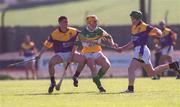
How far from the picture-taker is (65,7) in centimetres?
6869

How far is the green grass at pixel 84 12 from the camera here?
2094 inches

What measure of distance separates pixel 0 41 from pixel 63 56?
20.9 m

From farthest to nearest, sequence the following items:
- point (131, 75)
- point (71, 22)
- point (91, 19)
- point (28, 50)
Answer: point (71, 22), point (28, 50), point (91, 19), point (131, 75)

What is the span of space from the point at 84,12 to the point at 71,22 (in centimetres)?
493

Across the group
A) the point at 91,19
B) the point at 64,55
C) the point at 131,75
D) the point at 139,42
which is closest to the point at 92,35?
the point at 91,19

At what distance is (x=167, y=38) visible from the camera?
30.2m

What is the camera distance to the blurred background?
36000mm

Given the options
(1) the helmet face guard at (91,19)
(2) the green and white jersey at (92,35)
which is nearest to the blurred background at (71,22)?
(2) the green and white jersey at (92,35)

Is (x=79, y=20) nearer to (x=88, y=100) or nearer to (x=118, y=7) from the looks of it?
(x=118, y=7)

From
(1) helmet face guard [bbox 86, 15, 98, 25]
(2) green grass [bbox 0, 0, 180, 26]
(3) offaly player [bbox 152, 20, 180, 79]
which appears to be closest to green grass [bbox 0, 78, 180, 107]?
(1) helmet face guard [bbox 86, 15, 98, 25]

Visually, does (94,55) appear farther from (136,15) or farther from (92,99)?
(92,99)

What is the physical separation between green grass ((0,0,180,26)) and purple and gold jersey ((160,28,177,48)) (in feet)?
57.6

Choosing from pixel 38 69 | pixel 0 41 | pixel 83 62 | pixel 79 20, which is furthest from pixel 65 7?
pixel 83 62

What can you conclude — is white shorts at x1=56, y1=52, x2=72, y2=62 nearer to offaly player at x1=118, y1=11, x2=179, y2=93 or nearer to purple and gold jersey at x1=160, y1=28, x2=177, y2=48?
offaly player at x1=118, y1=11, x2=179, y2=93
